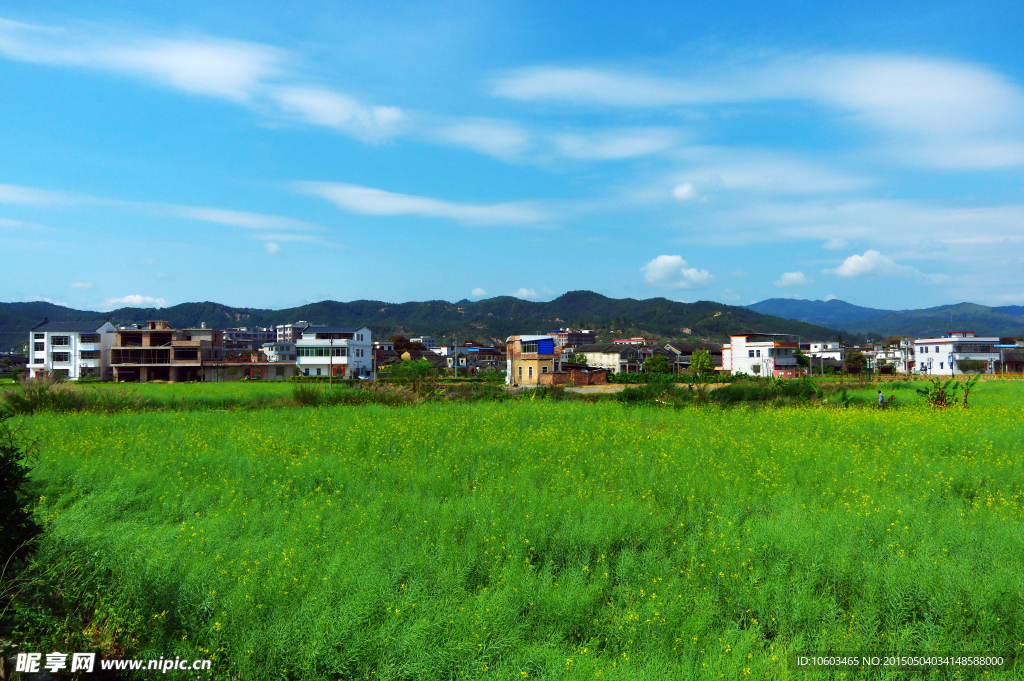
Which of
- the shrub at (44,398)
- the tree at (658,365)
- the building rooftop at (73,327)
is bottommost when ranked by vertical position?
the tree at (658,365)

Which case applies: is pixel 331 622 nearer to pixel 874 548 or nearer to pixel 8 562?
pixel 8 562

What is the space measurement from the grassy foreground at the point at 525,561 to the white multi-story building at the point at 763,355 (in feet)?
211

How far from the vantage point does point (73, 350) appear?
77188 mm

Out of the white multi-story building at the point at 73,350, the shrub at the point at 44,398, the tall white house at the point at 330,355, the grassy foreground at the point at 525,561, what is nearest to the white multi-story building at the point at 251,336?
the white multi-story building at the point at 73,350

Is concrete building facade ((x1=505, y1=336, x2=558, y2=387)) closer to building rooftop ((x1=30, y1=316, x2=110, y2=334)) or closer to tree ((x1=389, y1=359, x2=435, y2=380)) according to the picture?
tree ((x1=389, y1=359, x2=435, y2=380))

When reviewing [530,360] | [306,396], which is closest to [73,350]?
[530,360]

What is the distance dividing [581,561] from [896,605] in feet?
11.4

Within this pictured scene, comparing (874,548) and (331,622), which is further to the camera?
(874,548)

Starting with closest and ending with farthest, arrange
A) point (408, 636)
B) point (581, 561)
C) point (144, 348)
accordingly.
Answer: point (408, 636), point (581, 561), point (144, 348)

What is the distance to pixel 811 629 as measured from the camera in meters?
5.77

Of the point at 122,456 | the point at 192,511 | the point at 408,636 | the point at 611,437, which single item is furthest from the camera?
the point at 611,437

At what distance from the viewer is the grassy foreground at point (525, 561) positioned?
17.4 ft

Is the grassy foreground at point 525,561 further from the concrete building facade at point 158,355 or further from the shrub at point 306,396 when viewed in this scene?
the concrete building facade at point 158,355

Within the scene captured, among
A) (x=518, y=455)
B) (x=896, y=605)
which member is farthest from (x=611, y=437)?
(x=896, y=605)
